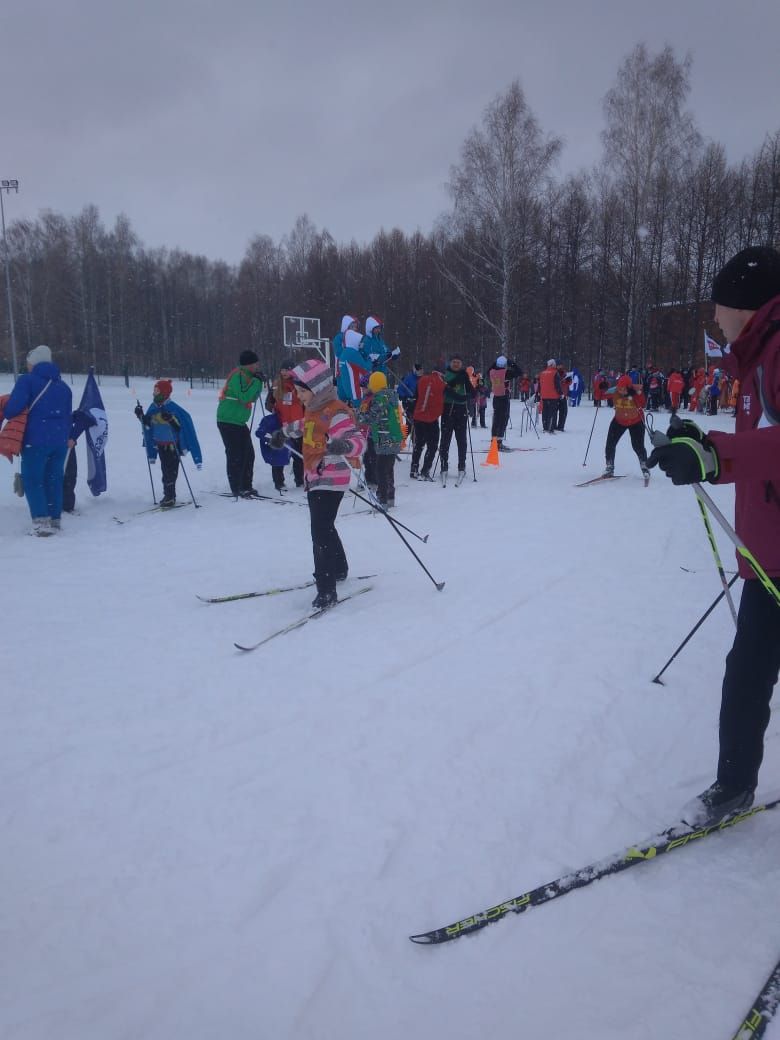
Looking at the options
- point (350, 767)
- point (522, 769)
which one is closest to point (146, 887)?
point (350, 767)

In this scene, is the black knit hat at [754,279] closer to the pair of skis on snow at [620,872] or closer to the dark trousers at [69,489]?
the pair of skis on snow at [620,872]

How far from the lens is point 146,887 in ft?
7.14

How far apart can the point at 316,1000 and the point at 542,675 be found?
224 centimetres

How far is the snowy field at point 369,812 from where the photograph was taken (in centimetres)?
176

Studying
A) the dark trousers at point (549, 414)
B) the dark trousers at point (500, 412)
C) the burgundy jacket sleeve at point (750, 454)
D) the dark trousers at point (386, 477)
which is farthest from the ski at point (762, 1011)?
the dark trousers at point (549, 414)

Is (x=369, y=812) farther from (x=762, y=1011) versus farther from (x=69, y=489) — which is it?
(x=69, y=489)

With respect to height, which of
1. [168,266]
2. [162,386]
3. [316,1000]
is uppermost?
[168,266]

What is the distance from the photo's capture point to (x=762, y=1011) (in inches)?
64.5

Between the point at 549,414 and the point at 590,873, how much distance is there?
15827 millimetres

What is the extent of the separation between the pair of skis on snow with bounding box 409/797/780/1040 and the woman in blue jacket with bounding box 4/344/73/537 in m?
6.61

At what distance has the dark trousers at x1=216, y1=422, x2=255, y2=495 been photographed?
345 inches

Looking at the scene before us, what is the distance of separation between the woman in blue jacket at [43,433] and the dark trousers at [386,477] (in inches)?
140

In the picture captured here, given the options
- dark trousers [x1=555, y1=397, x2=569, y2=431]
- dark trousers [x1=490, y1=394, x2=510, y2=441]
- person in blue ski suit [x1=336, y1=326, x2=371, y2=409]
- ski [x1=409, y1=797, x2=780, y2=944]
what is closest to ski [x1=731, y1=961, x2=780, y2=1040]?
ski [x1=409, y1=797, x2=780, y2=944]

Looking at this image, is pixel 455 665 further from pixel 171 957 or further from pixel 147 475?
pixel 147 475
